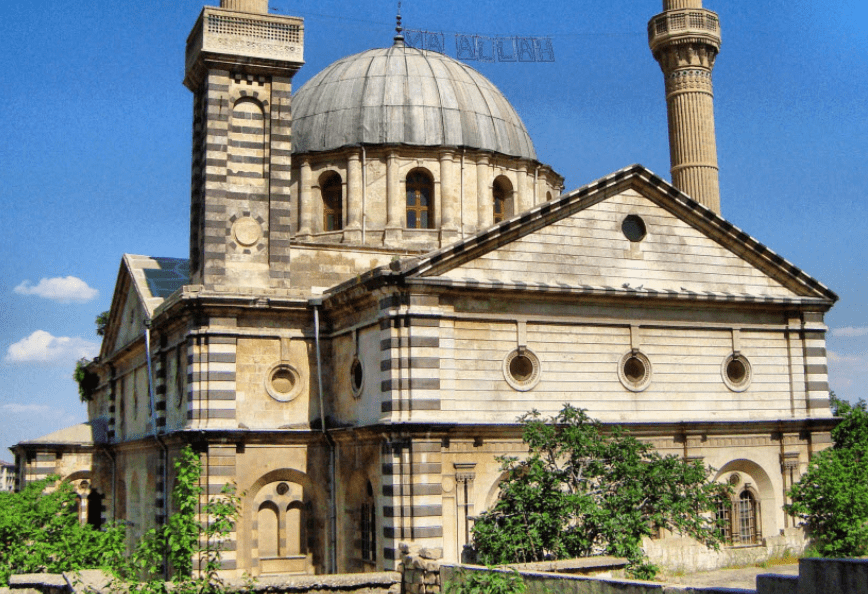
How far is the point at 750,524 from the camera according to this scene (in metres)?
28.0

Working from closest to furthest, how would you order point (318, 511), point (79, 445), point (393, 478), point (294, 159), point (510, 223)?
point (393, 478), point (510, 223), point (318, 511), point (294, 159), point (79, 445)

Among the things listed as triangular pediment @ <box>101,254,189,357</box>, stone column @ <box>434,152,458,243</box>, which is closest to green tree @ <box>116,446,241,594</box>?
triangular pediment @ <box>101,254,189,357</box>

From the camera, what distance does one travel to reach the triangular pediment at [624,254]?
25500 millimetres

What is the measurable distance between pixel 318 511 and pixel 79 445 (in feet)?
48.4

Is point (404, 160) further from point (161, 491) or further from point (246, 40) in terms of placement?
point (161, 491)

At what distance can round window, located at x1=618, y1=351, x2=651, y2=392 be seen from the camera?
87.9ft

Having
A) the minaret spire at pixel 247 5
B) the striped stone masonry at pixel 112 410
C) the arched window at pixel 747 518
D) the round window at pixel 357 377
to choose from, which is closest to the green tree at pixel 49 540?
the round window at pixel 357 377

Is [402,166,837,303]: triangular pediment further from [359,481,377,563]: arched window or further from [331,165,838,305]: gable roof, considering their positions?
[359,481,377,563]: arched window

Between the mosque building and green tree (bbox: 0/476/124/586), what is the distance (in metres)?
3.66

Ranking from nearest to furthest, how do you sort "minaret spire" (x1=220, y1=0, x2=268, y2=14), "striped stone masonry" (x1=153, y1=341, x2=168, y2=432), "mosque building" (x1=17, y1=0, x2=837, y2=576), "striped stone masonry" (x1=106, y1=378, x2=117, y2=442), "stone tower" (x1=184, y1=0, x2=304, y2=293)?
"mosque building" (x1=17, y1=0, x2=837, y2=576) → "stone tower" (x1=184, y1=0, x2=304, y2=293) → "minaret spire" (x1=220, y1=0, x2=268, y2=14) → "striped stone masonry" (x1=153, y1=341, x2=168, y2=432) → "striped stone masonry" (x1=106, y1=378, x2=117, y2=442)

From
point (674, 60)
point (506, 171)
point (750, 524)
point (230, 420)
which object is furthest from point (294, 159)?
point (750, 524)

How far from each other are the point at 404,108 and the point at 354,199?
12.7ft

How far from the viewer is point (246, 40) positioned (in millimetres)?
29328

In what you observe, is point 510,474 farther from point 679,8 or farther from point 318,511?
point 679,8
